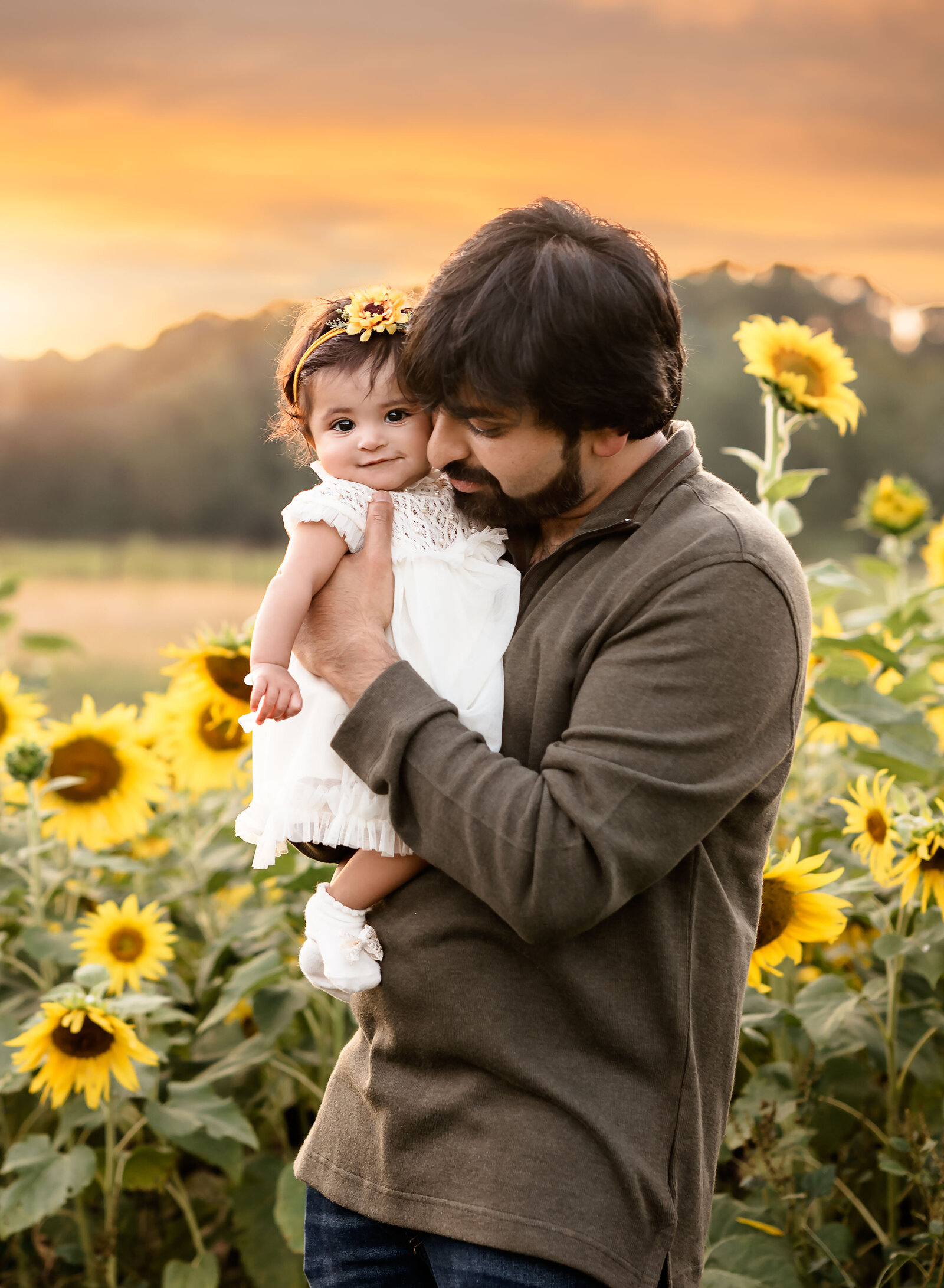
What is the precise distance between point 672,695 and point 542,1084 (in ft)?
1.34

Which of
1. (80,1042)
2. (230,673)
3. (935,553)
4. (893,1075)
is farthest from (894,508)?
(80,1042)

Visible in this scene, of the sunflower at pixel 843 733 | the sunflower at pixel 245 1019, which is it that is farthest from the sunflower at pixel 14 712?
the sunflower at pixel 843 733

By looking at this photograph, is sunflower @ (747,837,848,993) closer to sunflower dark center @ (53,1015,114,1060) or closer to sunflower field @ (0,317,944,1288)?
sunflower field @ (0,317,944,1288)

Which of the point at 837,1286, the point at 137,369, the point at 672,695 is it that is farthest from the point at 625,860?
the point at 137,369

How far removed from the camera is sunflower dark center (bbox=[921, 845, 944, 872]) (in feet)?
6.14

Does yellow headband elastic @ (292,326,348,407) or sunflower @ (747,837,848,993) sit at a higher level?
yellow headband elastic @ (292,326,348,407)

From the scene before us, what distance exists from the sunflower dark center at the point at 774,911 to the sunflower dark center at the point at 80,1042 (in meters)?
1.06

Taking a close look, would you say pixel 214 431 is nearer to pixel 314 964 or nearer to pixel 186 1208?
pixel 186 1208

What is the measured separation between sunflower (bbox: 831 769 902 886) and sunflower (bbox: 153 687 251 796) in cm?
115

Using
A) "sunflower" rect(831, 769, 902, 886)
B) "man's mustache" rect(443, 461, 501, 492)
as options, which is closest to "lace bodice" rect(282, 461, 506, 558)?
"man's mustache" rect(443, 461, 501, 492)

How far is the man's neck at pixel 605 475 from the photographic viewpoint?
4.22 ft

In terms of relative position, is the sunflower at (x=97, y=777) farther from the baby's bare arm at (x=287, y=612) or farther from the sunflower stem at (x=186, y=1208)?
the baby's bare arm at (x=287, y=612)

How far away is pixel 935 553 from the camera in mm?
3129

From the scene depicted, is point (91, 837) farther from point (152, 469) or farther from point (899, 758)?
point (152, 469)
